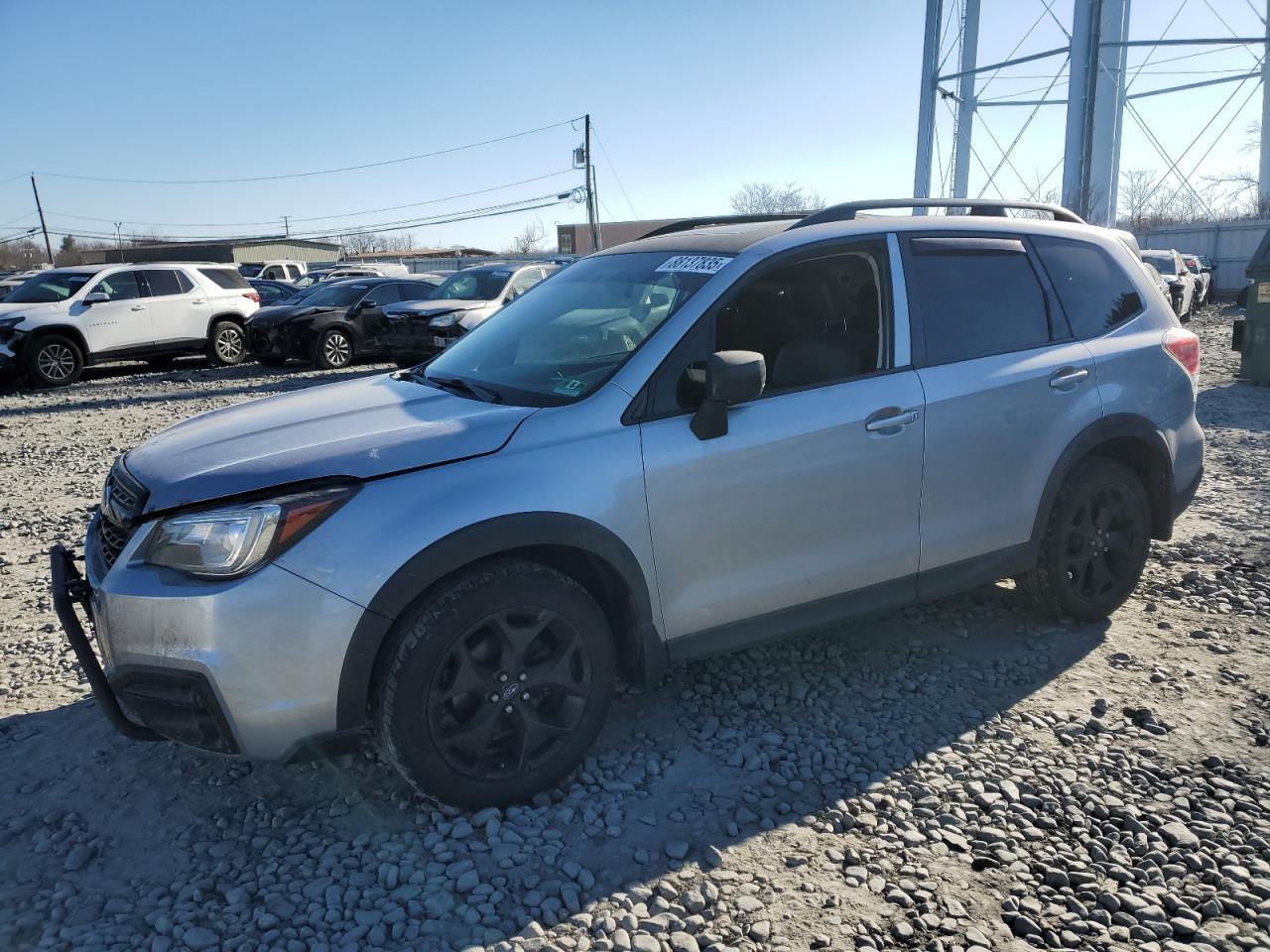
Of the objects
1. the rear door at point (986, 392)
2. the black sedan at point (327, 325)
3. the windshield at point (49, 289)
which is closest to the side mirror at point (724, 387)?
the rear door at point (986, 392)

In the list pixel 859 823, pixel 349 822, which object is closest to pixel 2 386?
pixel 349 822

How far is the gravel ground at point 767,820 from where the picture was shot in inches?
101

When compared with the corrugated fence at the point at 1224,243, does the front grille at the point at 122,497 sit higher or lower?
higher

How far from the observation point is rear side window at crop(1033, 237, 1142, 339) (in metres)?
4.29

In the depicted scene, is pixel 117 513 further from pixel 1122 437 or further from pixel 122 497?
pixel 1122 437

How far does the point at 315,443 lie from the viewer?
119 inches

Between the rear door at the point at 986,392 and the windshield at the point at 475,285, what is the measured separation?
11.8 meters

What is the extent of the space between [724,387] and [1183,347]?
274cm

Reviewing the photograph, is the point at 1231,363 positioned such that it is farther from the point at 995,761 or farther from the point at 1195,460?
the point at 995,761

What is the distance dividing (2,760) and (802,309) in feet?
11.4

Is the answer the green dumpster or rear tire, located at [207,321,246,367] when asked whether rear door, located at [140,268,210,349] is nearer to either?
rear tire, located at [207,321,246,367]

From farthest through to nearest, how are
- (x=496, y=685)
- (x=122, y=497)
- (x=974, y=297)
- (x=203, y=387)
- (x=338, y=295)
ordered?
(x=338, y=295), (x=203, y=387), (x=974, y=297), (x=122, y=497), (x=496, y=685)

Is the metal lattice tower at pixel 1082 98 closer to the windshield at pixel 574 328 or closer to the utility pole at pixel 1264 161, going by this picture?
the utility pole at pixel 1264 161

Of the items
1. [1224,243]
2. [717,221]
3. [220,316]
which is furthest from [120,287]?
[1224,243]
